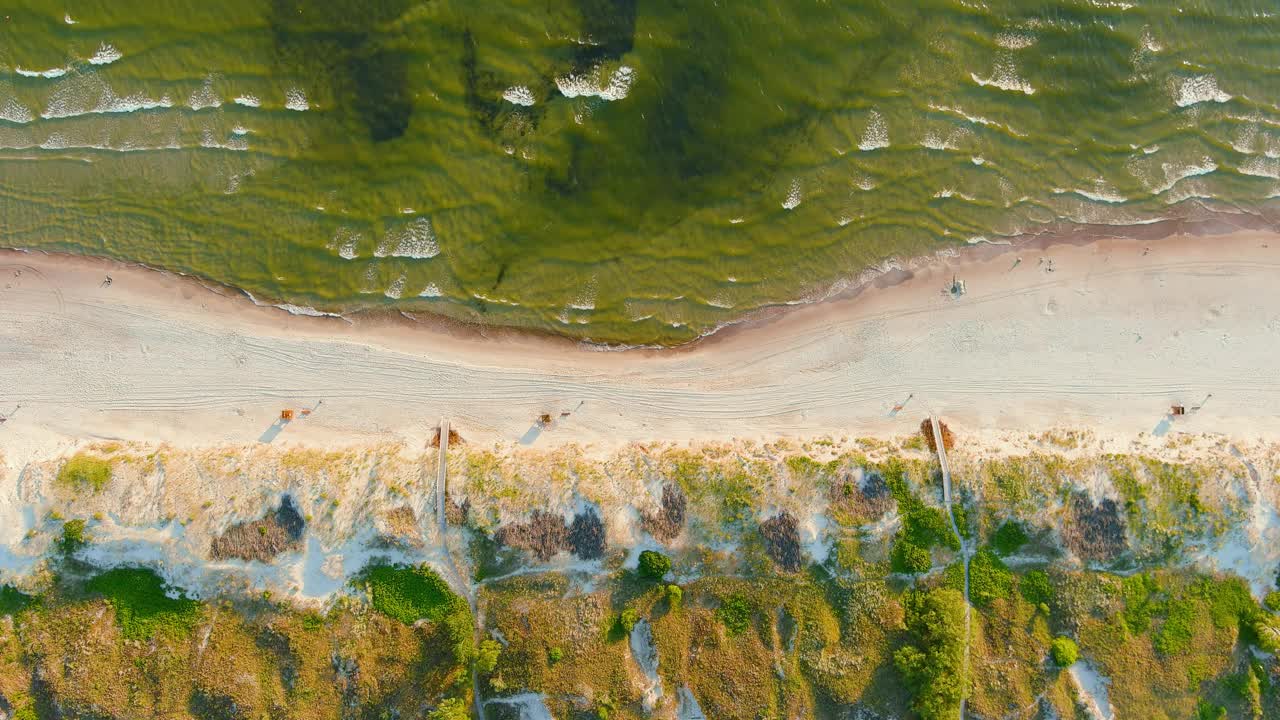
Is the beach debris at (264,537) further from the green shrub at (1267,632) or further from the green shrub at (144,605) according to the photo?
the green shrub at (1267,632)

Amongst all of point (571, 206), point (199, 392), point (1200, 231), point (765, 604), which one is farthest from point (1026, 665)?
point (199, 392)

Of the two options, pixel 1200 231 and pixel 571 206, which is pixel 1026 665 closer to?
pixel 1200 231

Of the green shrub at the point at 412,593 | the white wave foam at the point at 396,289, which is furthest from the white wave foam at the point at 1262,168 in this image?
the green shrub at the point at 412,593

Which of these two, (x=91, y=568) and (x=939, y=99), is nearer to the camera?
(x=91, y=568)

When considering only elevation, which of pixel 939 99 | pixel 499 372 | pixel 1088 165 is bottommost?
pixel 499 372

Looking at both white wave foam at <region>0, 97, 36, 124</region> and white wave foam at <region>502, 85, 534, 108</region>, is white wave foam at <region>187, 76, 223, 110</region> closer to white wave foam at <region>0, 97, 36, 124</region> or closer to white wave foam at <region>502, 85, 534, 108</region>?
white wave foam at <region>0, 97, 36, 124</region>

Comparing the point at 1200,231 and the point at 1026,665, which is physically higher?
the point at 1200,231

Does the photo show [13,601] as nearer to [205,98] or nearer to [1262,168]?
[205,98]
